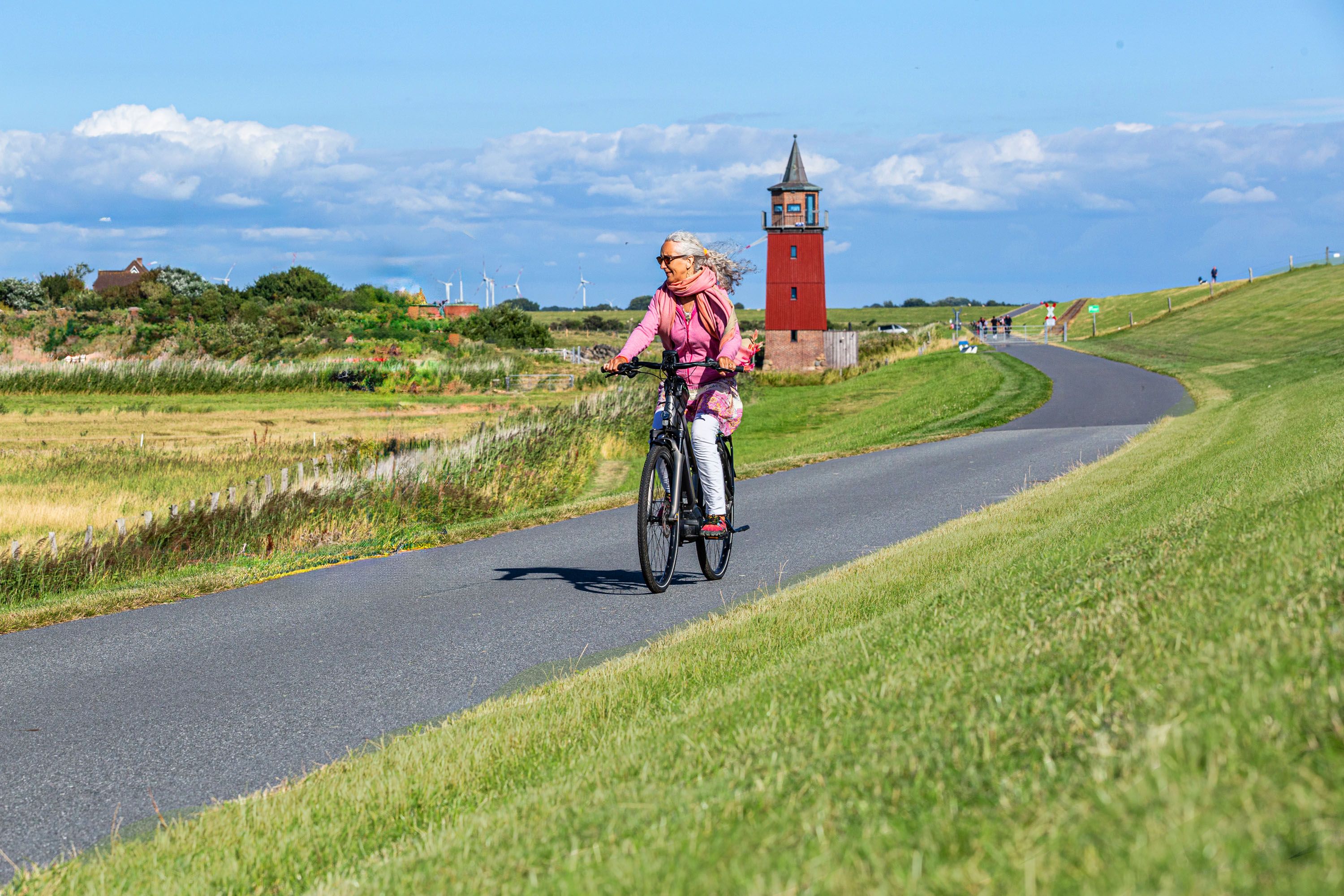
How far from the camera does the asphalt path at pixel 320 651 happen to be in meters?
5.25

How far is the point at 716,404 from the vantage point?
9.04 m

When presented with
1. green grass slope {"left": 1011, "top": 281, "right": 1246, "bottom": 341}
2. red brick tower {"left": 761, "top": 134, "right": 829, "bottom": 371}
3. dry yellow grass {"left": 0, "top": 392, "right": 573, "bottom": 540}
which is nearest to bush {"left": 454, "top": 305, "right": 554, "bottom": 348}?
red brick tower {"left": 761, "top": 134, "right": 829, "bottom": 371}

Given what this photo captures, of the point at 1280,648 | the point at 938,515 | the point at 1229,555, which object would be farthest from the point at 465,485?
the point at 1280,648

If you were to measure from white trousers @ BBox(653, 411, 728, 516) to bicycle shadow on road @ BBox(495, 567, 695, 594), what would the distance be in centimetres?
91

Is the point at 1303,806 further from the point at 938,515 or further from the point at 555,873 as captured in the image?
the point at 938,515

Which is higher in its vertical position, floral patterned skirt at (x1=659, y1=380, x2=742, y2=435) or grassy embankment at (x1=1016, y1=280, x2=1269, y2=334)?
grassy embankment at (x1=1016, y1=280, x2=1269, y2=334)

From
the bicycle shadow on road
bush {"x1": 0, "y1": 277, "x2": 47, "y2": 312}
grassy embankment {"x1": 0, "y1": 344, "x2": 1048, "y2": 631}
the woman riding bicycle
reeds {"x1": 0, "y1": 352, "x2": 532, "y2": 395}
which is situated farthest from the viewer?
bush {"x1": 0, "y1": 277, "x2": 47, "y2": 312}

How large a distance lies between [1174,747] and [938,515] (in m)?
10.8

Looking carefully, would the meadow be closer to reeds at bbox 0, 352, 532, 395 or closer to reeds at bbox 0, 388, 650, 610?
reeds at bbox 0, 352, 532, 395

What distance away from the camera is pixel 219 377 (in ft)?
154

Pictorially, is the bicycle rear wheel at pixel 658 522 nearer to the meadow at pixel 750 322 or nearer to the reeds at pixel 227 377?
the reeds at pixel 227 377

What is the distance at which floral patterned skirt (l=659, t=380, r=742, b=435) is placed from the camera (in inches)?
356

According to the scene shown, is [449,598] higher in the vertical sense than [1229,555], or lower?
lower

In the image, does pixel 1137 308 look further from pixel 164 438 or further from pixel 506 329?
pixel 164 438
